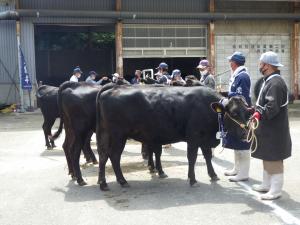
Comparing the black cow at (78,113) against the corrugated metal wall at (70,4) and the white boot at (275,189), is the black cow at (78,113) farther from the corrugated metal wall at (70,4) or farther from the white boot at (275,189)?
the corrugated metal wall at (70,4)

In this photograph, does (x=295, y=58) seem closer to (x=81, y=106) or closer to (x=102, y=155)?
(x=81, y=106)

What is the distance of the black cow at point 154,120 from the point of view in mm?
6977

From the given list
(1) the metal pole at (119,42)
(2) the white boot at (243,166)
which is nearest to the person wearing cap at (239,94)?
(2) the white boot at (243,166)

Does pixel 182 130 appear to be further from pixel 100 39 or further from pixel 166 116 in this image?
pixel 100 39

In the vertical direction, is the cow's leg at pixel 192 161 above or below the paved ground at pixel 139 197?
above

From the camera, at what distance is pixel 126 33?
2148 cm

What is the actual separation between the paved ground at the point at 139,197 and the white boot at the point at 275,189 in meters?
0.11

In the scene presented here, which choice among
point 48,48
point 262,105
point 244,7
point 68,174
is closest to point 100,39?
point 48,48

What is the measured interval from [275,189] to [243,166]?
1254mm

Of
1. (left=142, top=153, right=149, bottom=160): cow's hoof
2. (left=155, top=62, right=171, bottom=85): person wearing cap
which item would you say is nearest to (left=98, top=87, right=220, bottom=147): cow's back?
(left=142, top=153, right=149, bottom=160): cow's hoof

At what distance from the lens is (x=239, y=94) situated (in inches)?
279

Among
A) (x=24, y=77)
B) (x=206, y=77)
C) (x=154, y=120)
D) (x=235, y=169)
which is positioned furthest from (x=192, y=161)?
(x=24, y=77)

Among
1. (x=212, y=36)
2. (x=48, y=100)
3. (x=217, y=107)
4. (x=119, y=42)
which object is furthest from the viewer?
(x=212, y=36)

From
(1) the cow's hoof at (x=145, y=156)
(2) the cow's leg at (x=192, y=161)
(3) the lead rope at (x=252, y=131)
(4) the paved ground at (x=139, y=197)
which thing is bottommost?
(4) the paved ground at (x=139, y=197)
